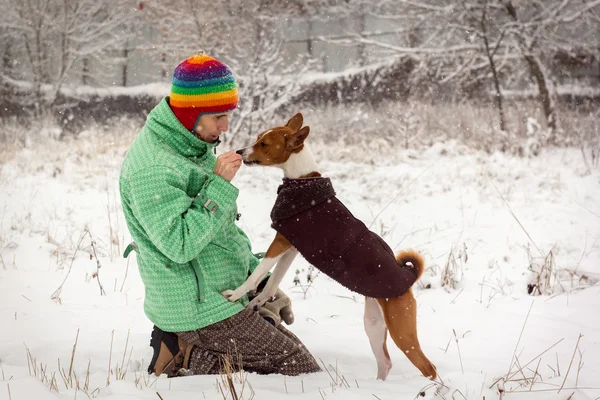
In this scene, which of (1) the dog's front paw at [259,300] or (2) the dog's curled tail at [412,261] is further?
(1) the dog's front paw at [259,300]

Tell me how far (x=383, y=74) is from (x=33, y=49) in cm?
778

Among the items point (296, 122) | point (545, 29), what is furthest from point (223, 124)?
point (545, 29)

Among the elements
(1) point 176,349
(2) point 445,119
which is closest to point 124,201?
(1) point 176,349

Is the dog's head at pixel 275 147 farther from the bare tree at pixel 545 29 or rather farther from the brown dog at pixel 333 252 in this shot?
the bare tree at pixel 545 29

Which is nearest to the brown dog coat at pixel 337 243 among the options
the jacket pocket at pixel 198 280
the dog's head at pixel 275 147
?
the dog's head at pixel 275 147

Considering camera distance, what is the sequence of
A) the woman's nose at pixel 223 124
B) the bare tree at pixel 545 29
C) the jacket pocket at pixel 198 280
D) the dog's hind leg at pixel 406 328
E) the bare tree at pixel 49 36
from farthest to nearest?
the bare tree at pixel 49 36, the bare tree at pixel 545 29, the woman's nose at pixel 223 124, the jacket pocket at pixel 198 280, the dog's hind leg at pixel 406 328

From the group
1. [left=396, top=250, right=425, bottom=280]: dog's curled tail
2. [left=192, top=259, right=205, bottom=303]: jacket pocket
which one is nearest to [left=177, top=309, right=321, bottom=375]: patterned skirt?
[left=192, top=259, right=205, bottom=303]: jacket pocket

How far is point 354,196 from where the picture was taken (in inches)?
298

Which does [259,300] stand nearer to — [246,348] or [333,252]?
[246,348]

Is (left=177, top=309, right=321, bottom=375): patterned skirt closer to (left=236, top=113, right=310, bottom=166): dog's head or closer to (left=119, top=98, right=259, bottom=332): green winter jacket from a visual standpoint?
(left=119, top=98, right=259, bottom=332): green winter jacket

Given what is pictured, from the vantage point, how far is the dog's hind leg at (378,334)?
2824 mm

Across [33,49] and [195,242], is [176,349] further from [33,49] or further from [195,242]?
[33,49]

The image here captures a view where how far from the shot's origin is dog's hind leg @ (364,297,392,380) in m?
2.82

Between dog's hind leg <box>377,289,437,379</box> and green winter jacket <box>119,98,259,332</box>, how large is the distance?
742mm
